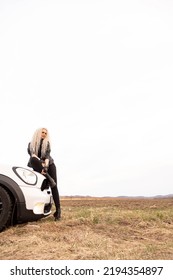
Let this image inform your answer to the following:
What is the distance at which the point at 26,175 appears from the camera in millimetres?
6195

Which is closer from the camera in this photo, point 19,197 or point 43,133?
point 19,197

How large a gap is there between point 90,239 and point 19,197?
1245mm

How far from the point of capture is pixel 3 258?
15.2 ft

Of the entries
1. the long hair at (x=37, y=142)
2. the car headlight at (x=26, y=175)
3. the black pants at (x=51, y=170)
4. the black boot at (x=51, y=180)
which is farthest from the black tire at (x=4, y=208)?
the long hair at (x=37, y=142)

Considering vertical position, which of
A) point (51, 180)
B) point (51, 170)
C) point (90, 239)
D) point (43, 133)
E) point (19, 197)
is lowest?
point (90, 239)

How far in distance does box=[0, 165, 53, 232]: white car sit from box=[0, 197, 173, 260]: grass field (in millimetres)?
185

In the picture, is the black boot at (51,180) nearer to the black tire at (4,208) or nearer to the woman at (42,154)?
the woman at (42,154)

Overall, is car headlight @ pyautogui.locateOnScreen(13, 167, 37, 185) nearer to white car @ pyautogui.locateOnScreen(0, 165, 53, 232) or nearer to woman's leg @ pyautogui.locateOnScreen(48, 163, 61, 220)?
white car @ pyautogui.locateOnScreen(0, 165, 53, 232)

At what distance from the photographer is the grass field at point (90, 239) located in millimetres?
4738

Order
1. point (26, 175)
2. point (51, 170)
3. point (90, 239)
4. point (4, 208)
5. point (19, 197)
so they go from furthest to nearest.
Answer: point (51, 170)
point (26, 175)
point (19, 197)
point (4, 208)
point (90, 239)

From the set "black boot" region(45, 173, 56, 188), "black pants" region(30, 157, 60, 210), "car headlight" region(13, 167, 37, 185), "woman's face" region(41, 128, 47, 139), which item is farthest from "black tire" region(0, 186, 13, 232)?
"woman's face" region(41, 128, 47, 139)

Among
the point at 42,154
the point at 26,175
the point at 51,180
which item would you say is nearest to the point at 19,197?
the point at 26,175

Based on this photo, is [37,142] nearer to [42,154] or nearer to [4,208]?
[42,154]

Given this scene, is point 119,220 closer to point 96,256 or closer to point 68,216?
point 68,216
